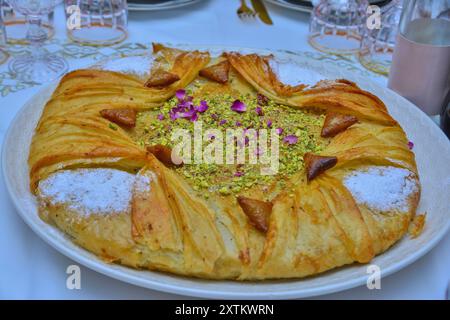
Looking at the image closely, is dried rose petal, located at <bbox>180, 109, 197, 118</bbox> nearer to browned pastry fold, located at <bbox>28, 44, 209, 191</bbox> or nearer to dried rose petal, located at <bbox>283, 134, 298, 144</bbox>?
browned pastry fold, located at <bbox>28, 44, 209, 191</bbox>

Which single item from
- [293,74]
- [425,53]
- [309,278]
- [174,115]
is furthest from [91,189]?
[425,53]

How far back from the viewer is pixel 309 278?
106cm

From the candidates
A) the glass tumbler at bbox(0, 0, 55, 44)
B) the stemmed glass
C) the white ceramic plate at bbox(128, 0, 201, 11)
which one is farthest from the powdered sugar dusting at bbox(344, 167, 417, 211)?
the glass tumbler at bbox(0, 0, 55, 44)

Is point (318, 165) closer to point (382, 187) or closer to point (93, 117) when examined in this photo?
point (382, 187)

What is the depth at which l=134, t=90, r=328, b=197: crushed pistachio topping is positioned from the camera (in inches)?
48.1

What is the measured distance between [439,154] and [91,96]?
0.84 meters

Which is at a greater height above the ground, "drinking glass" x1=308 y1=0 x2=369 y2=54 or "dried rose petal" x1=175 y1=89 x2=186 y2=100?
"drinking glass" x1=308 y1=0 x2=369 y2=54

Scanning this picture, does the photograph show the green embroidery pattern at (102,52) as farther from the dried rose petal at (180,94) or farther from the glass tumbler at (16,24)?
the dried rose petal at (180,94)

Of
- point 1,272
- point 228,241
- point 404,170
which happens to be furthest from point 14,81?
point 404,170

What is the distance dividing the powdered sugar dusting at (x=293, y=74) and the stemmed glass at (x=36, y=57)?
668 mm

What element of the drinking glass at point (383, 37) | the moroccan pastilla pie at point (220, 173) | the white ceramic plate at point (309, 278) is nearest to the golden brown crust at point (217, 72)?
the moroccan pastilla pie at point (220, 173)

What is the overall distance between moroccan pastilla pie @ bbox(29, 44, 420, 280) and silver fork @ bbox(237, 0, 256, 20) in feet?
2.18

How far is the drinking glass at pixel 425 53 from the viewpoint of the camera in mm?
1647

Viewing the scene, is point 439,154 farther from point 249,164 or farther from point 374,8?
point 374,8
